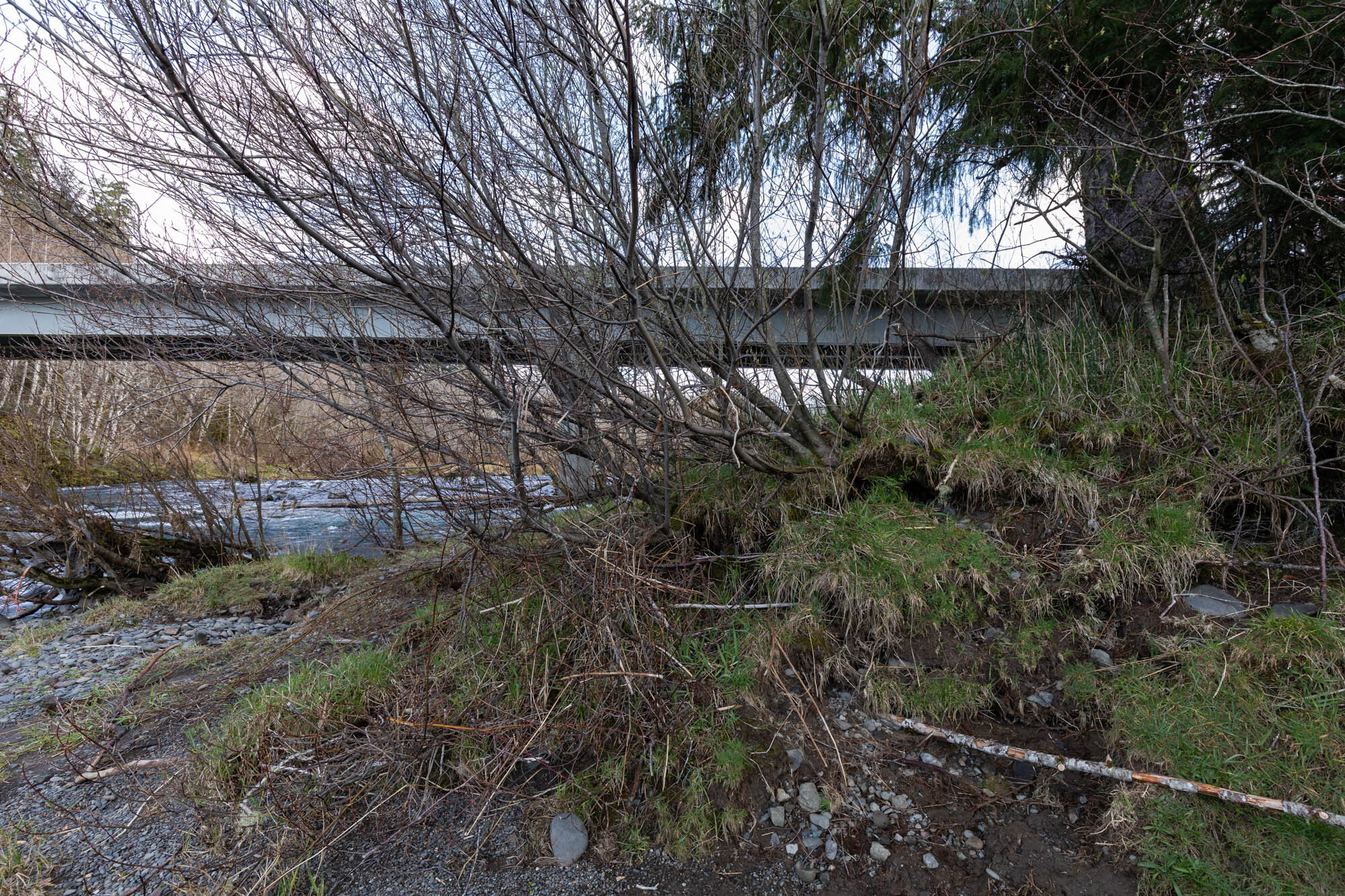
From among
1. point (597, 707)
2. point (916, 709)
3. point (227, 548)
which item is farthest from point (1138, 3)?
point (227, 548)

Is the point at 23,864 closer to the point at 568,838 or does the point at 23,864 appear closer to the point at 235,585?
the point at 568,838

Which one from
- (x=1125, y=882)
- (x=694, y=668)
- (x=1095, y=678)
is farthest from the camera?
(x=694, y=668)

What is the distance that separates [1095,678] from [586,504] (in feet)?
8.90

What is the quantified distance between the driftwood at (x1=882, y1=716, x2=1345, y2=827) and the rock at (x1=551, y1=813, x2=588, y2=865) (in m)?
1.46

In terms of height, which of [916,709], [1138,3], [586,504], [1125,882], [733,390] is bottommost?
[1125,882]

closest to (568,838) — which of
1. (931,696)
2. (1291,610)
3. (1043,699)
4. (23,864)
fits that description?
(931,696)

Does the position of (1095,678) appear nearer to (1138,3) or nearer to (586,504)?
(586,504)

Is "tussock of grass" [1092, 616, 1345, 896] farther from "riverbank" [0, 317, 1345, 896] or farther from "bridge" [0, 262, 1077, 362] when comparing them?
"bridge" [0, 262, 1077, 362]

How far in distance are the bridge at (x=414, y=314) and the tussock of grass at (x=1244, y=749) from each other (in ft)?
7.00

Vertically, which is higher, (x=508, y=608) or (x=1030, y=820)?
(x=508, y=608)

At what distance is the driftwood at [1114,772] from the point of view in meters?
1.87

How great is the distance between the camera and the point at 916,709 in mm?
2746

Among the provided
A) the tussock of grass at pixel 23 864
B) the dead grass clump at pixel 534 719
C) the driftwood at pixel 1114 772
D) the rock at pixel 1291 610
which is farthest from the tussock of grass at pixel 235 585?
the rock at pixel 1291 610

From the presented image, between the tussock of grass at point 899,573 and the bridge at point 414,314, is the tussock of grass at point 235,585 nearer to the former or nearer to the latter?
the bridge at point 414,314
